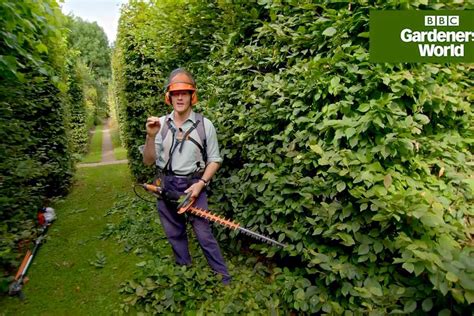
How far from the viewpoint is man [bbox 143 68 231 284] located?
3199mm

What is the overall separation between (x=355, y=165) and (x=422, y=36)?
1.06 m

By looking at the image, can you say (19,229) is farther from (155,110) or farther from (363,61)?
(155,110)

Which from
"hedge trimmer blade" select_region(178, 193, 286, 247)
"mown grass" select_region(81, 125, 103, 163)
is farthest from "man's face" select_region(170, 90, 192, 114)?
"mown grass" select_region(81, 125, 103, 163)

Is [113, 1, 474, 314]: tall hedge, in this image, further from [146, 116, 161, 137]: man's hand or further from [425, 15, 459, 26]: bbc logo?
[146, 116, 161, 137]: man's hand

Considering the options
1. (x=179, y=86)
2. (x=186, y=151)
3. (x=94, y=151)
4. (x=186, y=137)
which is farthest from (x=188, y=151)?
(x=94, y=151)

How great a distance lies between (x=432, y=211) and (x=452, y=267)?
404 mm

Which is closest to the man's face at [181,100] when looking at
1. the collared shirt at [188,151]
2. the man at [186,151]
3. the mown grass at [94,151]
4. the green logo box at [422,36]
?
the man at [186,151]

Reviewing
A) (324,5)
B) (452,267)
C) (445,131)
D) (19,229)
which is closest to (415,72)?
(445,131)

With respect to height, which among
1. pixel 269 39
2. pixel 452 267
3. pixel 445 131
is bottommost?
pixel 452 267

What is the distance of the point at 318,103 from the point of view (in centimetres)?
275

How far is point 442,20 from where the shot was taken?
2.41 m

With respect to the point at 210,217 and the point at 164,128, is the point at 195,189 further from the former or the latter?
the point at 164,128

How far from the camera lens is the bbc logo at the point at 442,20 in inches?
94.7

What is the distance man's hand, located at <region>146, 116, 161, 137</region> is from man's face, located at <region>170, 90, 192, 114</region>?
0.75 feet
